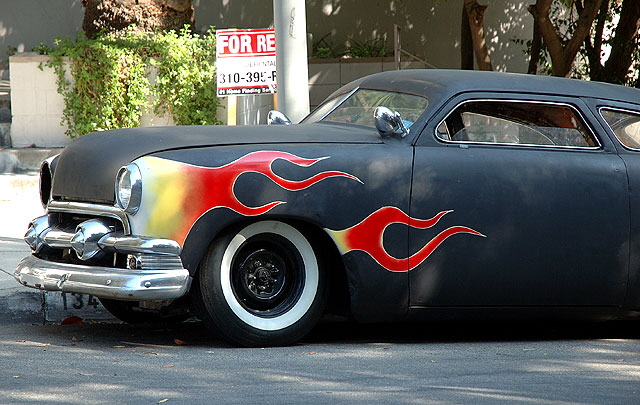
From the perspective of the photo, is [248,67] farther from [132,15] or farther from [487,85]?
[132,15]

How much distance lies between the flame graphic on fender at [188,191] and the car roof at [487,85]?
1.22m

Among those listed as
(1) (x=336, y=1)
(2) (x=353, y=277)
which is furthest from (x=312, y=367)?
(1) (x=336, y=1)

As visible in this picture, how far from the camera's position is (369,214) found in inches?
221

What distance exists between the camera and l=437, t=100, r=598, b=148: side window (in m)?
5.92

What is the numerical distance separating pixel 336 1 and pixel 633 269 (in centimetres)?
1121

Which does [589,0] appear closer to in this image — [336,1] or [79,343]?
[336,1]

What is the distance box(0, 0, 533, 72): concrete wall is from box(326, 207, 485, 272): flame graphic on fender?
11010 millimetres

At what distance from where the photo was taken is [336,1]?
16.5 metres

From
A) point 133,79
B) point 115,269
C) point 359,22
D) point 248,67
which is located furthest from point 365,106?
point 359,22

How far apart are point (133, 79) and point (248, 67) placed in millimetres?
3680

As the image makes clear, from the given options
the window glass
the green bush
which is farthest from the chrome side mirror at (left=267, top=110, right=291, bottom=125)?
the green bush

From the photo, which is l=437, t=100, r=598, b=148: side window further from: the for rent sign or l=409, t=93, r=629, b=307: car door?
the for rent sign

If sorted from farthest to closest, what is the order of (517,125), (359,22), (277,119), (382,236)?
(359,22)
(277,119)
(517,125)
(382,236)

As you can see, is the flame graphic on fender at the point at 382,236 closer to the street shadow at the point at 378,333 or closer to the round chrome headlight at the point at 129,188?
the street shadow at the point at 378,333
